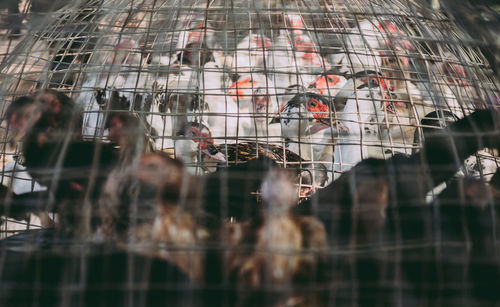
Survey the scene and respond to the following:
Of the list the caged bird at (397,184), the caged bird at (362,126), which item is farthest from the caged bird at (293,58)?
the caged bird at (397,184)

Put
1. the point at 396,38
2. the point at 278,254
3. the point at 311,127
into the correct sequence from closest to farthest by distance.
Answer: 1. the point at 278,254
2. the point at 396,38
3. the point at 311,127

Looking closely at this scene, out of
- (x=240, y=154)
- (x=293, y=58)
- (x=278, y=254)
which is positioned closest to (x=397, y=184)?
(x=278, y=254)

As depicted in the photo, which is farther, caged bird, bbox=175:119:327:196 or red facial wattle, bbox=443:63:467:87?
caged bird, bbox=175:119:327:196

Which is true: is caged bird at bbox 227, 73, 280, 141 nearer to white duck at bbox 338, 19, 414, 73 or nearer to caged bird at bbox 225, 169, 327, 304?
white duck at bbox 338, 19, 414, 73

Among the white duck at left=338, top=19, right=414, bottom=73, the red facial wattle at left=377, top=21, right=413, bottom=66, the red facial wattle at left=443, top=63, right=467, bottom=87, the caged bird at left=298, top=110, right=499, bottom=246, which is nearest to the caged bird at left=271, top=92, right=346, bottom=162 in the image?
the white duck at left=338, top=19, right=414, bottom=73

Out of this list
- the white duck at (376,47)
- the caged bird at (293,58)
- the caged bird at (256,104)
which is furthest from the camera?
the caged bird at (256,104)

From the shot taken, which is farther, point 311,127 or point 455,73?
point 311,127

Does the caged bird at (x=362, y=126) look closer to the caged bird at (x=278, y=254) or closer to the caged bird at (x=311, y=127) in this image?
the caged bird at (x=311, y=127)

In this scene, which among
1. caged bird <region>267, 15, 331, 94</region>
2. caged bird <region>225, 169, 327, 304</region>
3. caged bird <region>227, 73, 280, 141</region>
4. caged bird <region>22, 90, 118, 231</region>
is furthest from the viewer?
caged bird <region>227, 73, 280, 141</region>

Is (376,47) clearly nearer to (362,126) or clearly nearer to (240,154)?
(362,126)

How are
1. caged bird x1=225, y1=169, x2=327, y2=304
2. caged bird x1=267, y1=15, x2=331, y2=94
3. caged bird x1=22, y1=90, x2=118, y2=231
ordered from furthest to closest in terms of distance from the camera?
1. caged bird x1=267, y1=15, x2=331, y2=94
2. caged bird x1=22, y1=90, x2=118, y2=231
3. caged bird x1=225, y1=169, x2=327, y2=304

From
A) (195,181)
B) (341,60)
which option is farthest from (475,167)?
(195,181)

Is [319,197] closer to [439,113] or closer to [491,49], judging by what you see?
[491,49]

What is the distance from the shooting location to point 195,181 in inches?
39.6
